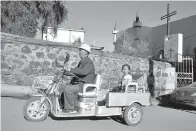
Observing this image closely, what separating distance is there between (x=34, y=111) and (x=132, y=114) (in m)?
2.36

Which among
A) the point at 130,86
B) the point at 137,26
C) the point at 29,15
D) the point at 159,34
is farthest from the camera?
the point at 137,26

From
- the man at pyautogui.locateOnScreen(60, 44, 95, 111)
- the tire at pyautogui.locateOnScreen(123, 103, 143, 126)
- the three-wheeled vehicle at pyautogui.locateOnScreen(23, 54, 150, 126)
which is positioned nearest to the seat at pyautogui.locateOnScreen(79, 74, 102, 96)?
the three-wheeled vehicle at pyautogui.locateOnScreen(23, 54, 150, 126)

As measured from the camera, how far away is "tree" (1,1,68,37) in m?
13.6

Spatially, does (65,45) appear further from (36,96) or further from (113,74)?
(36,96)

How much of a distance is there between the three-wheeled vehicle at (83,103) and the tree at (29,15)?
33.0 ft

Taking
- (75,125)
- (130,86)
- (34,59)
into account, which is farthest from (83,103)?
(34,59)

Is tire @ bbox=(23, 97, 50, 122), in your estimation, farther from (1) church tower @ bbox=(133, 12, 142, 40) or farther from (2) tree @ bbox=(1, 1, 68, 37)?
(1) church tower @ bbox=(133, 12, 142, 40)

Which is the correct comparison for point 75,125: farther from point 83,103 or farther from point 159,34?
point 159,34

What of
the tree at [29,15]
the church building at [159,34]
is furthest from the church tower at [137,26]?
the tree at [29,15]

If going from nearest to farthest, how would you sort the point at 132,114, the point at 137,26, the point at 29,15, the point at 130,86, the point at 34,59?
the point at 132,114 → the point at 130,86 → the point at 34,59 → the point at 29,15 → the point at 137,26

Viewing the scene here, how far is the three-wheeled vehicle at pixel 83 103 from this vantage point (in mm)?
4918

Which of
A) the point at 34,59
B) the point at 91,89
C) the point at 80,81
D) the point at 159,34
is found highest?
the point at 159,34

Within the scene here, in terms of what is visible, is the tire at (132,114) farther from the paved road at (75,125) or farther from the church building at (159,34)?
the church building at (159,34)

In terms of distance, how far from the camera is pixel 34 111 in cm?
492
